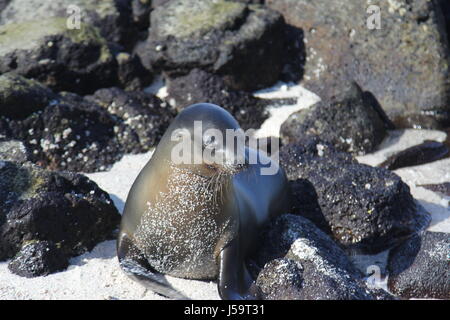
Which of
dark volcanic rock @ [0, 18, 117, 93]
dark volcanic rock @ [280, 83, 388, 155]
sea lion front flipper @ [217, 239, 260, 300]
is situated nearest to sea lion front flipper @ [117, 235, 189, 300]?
sea lion front flipper @ [217, 239, 260, 300]

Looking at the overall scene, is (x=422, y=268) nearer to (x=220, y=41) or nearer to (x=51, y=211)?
(x=51, y=211)

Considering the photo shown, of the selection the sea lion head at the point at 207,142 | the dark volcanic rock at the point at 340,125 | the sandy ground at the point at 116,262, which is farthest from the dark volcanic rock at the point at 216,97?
the sea lion head at the point at 207,142

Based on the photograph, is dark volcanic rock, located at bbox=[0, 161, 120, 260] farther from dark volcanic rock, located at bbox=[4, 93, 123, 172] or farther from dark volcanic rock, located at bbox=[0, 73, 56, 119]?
dark volcanic rock, located at bbox=[0, 73, 56, 119]

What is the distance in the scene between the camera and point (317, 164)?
5.94m

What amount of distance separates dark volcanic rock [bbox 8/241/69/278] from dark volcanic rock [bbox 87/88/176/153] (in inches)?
91.4

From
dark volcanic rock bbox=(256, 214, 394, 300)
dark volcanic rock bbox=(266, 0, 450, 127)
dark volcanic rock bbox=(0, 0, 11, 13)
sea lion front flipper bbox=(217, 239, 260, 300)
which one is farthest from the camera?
dark volcanic rock bbox=(0, 0, 11, 13)

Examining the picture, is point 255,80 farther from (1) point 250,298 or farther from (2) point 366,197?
(1) point 250,298

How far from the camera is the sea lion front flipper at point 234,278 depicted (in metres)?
4.44

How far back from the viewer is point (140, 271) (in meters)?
4.65

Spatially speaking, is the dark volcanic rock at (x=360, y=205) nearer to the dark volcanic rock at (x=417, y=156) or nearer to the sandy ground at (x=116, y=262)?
the sandy ground at (x=116, y=262)

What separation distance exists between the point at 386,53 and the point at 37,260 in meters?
5.16

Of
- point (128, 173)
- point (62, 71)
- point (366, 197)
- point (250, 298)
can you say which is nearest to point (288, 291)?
point (250, 298)

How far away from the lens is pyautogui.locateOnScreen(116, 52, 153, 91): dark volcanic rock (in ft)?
26.8

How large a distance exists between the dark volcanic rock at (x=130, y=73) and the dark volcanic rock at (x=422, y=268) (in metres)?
4.14
